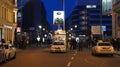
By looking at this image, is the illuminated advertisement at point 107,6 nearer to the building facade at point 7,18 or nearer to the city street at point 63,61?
the building facade at point 7,18

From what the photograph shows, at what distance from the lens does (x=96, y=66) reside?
22250mm

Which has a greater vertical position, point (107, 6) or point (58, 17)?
point (107, 6)

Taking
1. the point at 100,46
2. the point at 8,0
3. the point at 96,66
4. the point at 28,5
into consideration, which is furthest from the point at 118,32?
the point at 28,5

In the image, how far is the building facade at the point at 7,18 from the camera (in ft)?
190

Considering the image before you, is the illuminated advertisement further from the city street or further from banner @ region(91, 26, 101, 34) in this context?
the city street

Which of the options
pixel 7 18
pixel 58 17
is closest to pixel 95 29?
pixel 58 17

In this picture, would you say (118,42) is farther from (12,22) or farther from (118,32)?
(12,22)

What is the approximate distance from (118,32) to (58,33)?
10.5 metres

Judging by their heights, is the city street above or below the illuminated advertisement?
below

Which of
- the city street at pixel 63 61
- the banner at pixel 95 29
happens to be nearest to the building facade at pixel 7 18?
the banner at pixel 95 29

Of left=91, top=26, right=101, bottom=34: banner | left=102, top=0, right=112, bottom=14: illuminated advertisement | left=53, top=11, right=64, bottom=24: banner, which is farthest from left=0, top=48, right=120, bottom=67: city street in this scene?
left=102, top=0, right=112, bottom=14: illuminated advertisement

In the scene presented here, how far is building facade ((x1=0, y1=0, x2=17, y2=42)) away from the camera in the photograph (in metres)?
57.9

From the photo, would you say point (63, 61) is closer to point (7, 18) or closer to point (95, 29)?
point (7, 18)

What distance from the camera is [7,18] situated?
208 feet
